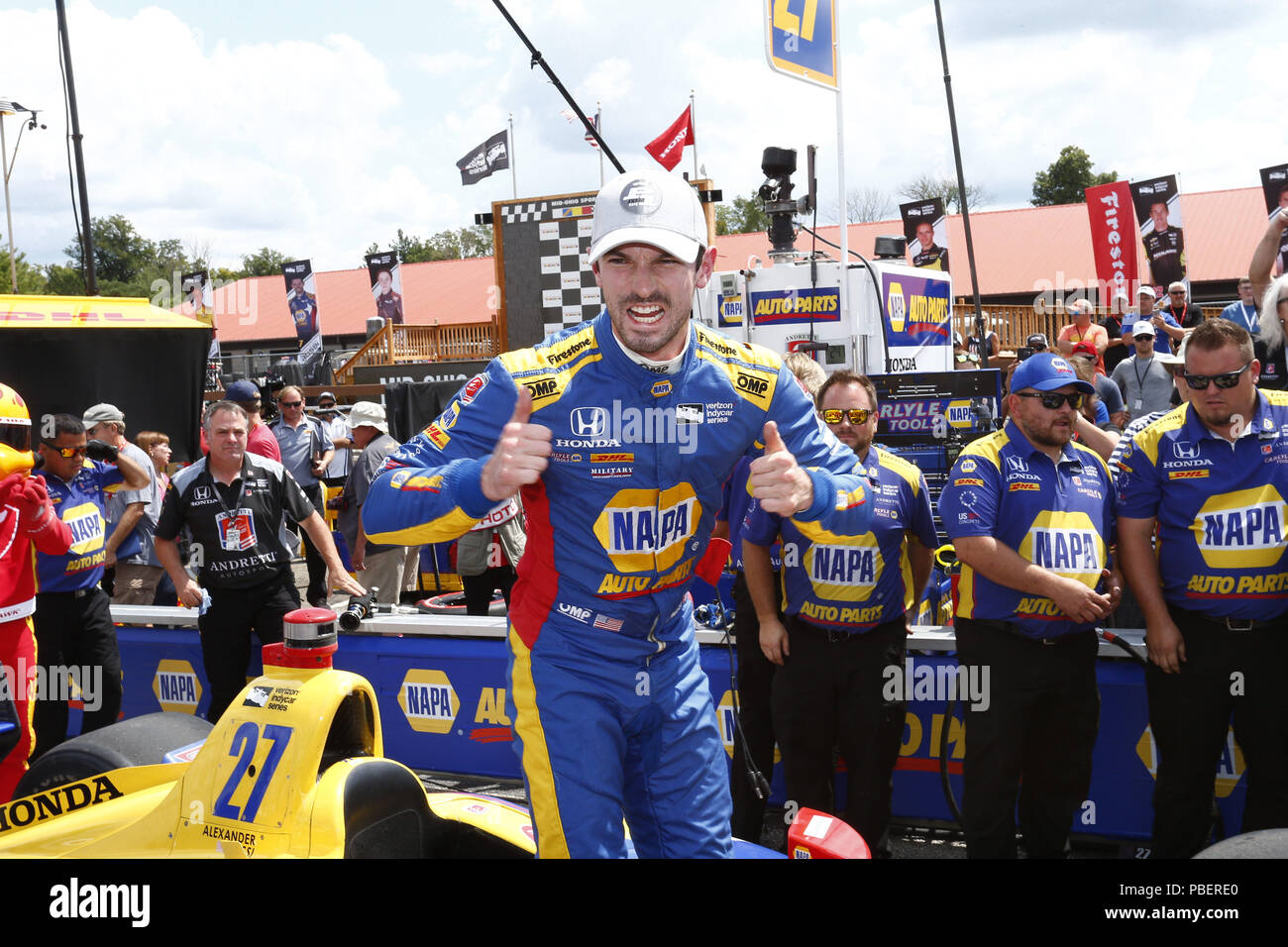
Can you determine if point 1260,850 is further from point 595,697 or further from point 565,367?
point 565,367

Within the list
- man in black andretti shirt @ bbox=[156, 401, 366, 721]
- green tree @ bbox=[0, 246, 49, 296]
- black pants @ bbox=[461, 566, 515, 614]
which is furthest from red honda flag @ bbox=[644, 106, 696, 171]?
green tree @ bbox=[0, 246, 49, 296]

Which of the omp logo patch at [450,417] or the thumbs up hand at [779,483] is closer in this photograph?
the thumbs up hand at [779,483]

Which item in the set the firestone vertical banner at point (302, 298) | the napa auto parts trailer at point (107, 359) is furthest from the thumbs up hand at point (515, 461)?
the firestone vertical banner at point (302, 298)

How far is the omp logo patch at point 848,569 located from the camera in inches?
160

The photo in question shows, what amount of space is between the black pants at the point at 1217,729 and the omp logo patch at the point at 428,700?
2.99 meters

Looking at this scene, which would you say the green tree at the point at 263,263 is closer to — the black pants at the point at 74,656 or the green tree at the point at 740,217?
the green tree at the point at 740,217

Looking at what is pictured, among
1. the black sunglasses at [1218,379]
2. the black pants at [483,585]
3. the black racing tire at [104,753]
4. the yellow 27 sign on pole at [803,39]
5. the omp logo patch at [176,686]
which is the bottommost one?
the omp logo patch at [176,686]

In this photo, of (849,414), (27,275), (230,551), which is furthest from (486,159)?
(27,275)

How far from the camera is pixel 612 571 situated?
2.46 metres

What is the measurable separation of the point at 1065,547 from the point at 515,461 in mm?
2339

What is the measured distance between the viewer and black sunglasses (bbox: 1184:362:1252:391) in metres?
3.68

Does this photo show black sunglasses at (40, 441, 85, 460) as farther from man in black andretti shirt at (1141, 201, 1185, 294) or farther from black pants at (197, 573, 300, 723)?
man in black andretti shirt at (1141, 201, 1185, 294)

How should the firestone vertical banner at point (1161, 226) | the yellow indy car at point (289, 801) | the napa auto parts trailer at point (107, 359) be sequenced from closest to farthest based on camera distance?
the yellow indy car at point (289, 801) → the napa auto parts trailer at point (107, 359) → the firestone vertical banner at point (1161, 226)

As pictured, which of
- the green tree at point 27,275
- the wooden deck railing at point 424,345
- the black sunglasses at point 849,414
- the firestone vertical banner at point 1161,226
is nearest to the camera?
the black sunglasses at point 849,414
